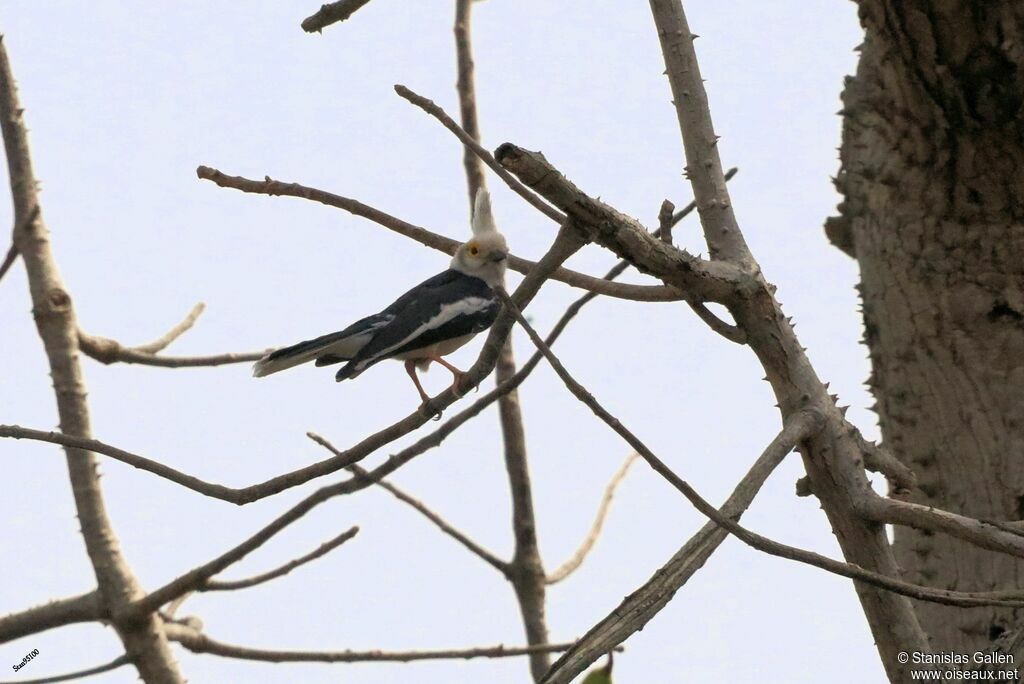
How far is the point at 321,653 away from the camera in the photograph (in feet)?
16.0

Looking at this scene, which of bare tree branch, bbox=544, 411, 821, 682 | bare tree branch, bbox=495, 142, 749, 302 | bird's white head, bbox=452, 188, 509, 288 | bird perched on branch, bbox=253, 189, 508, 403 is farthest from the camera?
bird's white head, bbox=452, 188, 509, 288

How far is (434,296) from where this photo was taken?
642 centimetres

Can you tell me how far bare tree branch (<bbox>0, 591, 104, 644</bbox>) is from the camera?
15.5ft

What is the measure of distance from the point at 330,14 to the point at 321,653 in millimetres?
2370

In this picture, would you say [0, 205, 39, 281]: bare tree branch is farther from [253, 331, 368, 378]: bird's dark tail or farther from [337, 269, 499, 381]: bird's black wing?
[337, 269, 499, 381]: bird's black wing

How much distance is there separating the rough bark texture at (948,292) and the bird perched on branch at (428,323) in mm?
1674

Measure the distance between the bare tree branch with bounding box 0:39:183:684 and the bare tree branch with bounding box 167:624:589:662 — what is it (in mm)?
117

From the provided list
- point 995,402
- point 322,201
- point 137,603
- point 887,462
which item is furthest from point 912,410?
point 137,603

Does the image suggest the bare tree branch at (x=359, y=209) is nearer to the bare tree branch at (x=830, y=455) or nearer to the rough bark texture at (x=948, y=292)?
the bare tree branch at (x=830, y=455)

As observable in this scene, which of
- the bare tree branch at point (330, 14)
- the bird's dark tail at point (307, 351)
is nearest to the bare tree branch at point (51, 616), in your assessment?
the bird's dark tail at point (307, 351)

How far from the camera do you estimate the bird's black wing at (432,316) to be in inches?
232

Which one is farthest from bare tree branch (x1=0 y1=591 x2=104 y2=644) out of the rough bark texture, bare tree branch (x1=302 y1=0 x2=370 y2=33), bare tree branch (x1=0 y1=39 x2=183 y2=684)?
the rough bark texture

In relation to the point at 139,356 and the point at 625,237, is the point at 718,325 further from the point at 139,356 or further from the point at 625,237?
the point at 139,356
